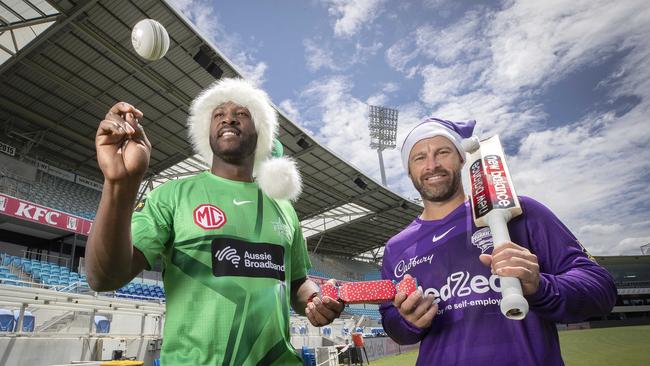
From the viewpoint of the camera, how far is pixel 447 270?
1847 millimetres

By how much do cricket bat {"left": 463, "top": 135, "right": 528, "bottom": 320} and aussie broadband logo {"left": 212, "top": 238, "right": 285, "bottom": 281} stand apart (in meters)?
0.91

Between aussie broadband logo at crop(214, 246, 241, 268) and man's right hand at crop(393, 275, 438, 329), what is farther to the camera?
aussie broadband logo at crop(214, 246, 241, 268)

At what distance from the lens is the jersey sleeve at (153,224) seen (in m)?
1.60

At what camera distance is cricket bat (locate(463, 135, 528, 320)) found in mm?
1367

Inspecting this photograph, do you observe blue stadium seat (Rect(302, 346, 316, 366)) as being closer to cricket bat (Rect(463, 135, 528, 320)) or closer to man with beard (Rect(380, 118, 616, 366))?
man with beard (Rect(380, 118, 616, 366))

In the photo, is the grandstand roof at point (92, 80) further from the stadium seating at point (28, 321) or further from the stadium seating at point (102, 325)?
the stadium seating at point (102, 325)

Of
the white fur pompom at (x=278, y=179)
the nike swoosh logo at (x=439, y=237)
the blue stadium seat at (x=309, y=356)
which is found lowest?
the blue stadium seat at (x=309, y=356)

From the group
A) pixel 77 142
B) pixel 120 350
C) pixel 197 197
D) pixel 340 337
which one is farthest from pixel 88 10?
pixel 340 337

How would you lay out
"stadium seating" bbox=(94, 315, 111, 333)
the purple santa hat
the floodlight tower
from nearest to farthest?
the purple santa hat, "stadium seating" bbox=(94, 315, 111, 333), the floodlight tower

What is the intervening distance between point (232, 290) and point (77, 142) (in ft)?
66.1

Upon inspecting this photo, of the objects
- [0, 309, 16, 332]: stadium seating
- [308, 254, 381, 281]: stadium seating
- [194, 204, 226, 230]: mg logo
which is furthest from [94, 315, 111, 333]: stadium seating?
[308, 254, 381, 281]: stadium seating

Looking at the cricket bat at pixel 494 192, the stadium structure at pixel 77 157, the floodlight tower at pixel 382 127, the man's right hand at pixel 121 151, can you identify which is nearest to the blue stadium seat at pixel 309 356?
the stadium structure at pixel 77 157

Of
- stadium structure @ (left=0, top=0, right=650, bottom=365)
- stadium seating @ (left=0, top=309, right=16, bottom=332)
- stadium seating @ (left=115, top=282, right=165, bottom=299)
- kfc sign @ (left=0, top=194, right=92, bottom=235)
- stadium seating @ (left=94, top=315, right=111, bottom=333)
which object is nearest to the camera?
stadium seating @ (left=0, top=309, right=16, bottom=332)

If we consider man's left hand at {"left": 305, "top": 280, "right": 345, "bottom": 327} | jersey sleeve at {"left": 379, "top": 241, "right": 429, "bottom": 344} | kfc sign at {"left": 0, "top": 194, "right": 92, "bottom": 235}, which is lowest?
jersey sleeve at {"left": 379, "top": 241, "right": 429, "bottom": 344}
